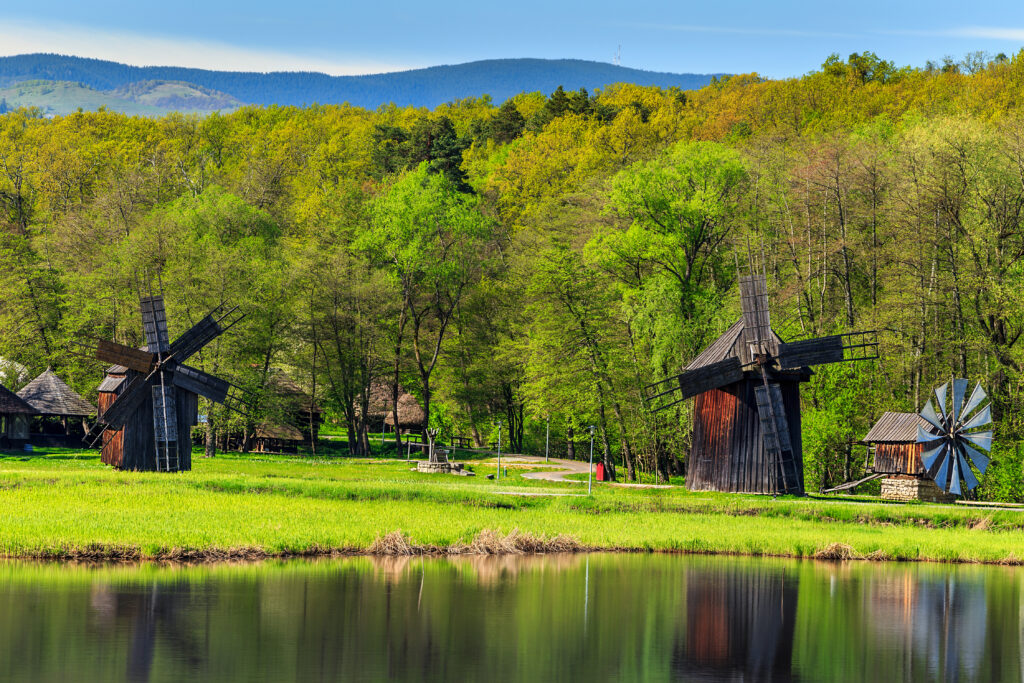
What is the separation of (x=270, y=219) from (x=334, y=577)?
72.8 m

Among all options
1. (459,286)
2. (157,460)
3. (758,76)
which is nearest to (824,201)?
(459,286)

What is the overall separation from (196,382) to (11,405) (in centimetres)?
2309

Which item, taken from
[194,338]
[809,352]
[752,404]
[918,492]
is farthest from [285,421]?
[918,492]

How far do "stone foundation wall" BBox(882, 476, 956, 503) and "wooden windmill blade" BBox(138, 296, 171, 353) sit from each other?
3323 centimetres

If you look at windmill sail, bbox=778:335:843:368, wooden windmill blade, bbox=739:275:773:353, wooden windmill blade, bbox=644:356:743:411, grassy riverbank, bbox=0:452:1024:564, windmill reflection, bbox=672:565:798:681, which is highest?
wooden windmill blade, bbox=739:275:773:353

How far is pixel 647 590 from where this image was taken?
93.4 ft

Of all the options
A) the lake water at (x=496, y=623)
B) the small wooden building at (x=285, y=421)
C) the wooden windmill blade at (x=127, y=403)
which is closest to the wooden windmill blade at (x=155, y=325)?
the wooden windmill blade at (x=127, y=403)

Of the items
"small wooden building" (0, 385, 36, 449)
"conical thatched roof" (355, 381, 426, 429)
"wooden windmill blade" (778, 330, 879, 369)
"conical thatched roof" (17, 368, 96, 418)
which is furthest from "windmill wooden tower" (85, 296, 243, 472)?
"conical thatched roof" (355, 381, 426, 429)

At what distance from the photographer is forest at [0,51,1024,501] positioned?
61281 mm

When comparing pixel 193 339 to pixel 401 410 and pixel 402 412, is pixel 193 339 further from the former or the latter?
pixel 401 410

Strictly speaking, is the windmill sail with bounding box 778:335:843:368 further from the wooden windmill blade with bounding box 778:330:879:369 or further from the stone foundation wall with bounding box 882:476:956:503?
the stone foundation wall with bounding box 882:476:956:503

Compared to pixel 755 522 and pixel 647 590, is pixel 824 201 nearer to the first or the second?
pixel 755 522

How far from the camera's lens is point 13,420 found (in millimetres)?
73562

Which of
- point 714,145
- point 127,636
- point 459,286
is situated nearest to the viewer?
point 127,636
